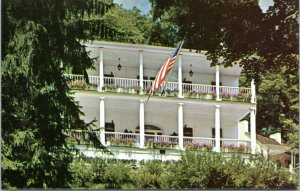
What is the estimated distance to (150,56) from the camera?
6.24 meters

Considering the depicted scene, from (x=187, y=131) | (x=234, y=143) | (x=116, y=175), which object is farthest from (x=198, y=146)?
(x=116, y=175)

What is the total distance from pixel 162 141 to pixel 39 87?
1.10 meters

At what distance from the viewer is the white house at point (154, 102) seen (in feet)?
20.1

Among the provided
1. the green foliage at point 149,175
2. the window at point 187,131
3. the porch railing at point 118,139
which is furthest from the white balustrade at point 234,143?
the porch railing at point 118,139

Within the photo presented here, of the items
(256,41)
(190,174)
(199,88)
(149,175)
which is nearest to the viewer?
(149,175)

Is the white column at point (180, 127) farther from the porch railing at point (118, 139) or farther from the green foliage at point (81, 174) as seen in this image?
the green foliage at point (81, 174)

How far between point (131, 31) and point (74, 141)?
1.01 m

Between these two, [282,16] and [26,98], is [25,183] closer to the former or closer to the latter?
[26,98]

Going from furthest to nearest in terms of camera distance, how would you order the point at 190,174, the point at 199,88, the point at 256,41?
the point at 199,88, the point at 256,41, the point at 190,174

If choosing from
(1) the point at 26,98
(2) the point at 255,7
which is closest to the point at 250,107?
(2) the point at 255,7

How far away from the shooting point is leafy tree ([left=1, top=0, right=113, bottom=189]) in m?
5.68

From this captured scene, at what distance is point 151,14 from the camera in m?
6.08

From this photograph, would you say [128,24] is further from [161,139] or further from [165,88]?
[161,139]

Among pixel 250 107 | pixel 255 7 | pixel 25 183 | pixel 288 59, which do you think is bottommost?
pixel 25 183
